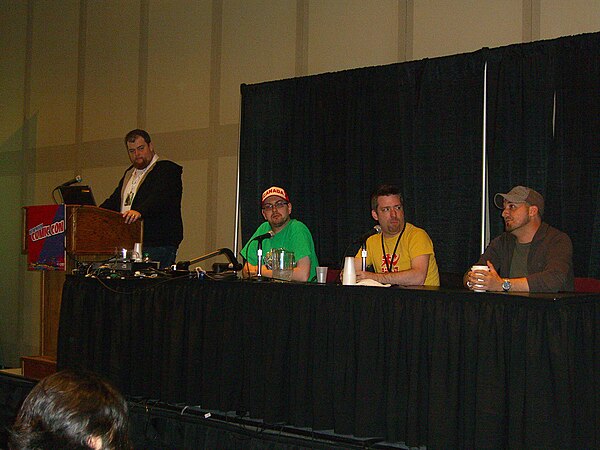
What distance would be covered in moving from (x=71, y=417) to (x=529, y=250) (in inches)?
118

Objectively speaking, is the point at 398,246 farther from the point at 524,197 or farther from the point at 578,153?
the point at 578,153

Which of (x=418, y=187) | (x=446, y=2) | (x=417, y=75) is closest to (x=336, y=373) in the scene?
(x=418, y=187)

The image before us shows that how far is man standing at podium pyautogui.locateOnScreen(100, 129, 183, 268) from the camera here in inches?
189

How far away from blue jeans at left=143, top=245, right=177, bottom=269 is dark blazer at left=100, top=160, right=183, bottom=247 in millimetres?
28

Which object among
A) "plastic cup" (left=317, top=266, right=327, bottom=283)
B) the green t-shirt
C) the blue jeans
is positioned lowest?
"plastic cup" (left=317, top=266, right=327, bottom=283)

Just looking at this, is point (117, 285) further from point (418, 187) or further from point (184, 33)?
point (184, 33)

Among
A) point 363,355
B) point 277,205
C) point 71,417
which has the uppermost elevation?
point 277,205

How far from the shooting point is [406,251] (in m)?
3.97

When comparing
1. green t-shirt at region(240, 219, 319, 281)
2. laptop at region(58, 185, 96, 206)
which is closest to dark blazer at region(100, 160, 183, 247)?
laptop at region(58, 185, 96, 206)

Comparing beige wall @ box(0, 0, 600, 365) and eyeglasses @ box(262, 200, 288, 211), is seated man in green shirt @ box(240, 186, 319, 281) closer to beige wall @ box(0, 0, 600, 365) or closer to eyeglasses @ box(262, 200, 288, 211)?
eyeglasses @ box(262, 200, 288, 211)

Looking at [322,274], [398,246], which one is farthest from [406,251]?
[322,274]

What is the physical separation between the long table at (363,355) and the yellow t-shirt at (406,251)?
89 cm

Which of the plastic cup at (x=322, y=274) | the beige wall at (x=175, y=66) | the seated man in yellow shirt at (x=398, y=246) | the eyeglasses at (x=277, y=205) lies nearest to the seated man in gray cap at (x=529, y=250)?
the seated man in yellow shirt at (x=398, y=246)

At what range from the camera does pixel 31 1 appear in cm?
802
